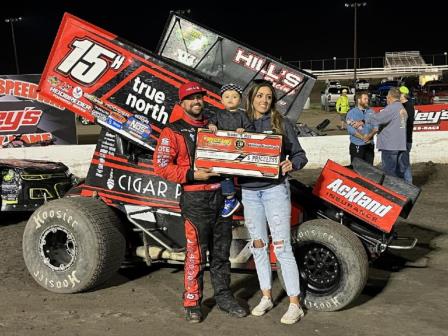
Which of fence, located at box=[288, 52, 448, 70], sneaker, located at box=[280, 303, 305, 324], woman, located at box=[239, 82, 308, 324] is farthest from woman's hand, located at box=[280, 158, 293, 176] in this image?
fence, located at box=[288, 52, 448, 70]

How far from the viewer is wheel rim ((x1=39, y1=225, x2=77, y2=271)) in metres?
5.11

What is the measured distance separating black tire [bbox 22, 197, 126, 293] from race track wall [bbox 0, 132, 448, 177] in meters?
7.55

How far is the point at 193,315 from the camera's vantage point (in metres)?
4.38

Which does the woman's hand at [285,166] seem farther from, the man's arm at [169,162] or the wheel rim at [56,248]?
the wheel rim at [56,248]

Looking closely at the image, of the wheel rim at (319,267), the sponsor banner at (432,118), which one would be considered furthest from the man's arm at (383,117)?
the sponsor banner at (432,118)

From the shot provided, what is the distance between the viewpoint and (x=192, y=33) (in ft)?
19.9

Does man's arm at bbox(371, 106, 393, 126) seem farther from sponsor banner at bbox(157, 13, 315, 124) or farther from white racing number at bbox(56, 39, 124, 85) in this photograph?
white racing number at bbox(56, 39, 124, 85)

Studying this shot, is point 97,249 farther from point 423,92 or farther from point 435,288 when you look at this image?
point 423,92

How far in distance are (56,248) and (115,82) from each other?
64.0 inches

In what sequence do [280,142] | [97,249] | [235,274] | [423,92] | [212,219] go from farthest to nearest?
[423,92], [235,274], [97,249], [212,219], [280,142]

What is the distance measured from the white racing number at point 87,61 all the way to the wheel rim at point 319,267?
2297 mm

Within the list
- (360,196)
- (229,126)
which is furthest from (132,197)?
(360,196)

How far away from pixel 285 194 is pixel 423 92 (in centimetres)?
2815

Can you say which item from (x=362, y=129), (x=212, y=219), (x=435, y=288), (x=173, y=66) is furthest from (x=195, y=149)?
(x=362, y=129)
